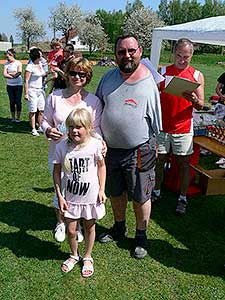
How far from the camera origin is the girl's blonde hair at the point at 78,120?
8.52ft

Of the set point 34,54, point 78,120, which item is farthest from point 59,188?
point 34,54

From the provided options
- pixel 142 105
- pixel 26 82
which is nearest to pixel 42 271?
pixel 142 105

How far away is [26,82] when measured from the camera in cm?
692

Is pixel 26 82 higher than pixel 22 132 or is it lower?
higher

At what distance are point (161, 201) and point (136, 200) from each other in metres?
1.38

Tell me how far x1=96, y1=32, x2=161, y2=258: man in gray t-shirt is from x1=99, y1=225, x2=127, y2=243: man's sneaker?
34 centimetres

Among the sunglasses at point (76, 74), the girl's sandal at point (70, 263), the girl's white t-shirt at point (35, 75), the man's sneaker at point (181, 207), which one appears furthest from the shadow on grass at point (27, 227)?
the girl's white t-shirt at point (35, 75)

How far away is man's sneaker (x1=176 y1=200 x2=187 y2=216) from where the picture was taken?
4.12m

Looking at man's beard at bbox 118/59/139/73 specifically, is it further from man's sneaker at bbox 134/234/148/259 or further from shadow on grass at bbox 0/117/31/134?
shadow on grass at bbox 0/117/31/134

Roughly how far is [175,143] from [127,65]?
4.45ft

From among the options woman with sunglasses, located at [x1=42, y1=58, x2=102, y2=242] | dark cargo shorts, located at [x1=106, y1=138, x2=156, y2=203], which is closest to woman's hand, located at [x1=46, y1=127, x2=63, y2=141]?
woman with sunglasses, located at [x1=42, y1=58, x2=102, y2=242]

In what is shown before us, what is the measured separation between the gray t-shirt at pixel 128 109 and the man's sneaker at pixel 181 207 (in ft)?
4.71

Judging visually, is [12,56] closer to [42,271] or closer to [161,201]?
[161,201]

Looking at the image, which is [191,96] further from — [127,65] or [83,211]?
[83,211]
